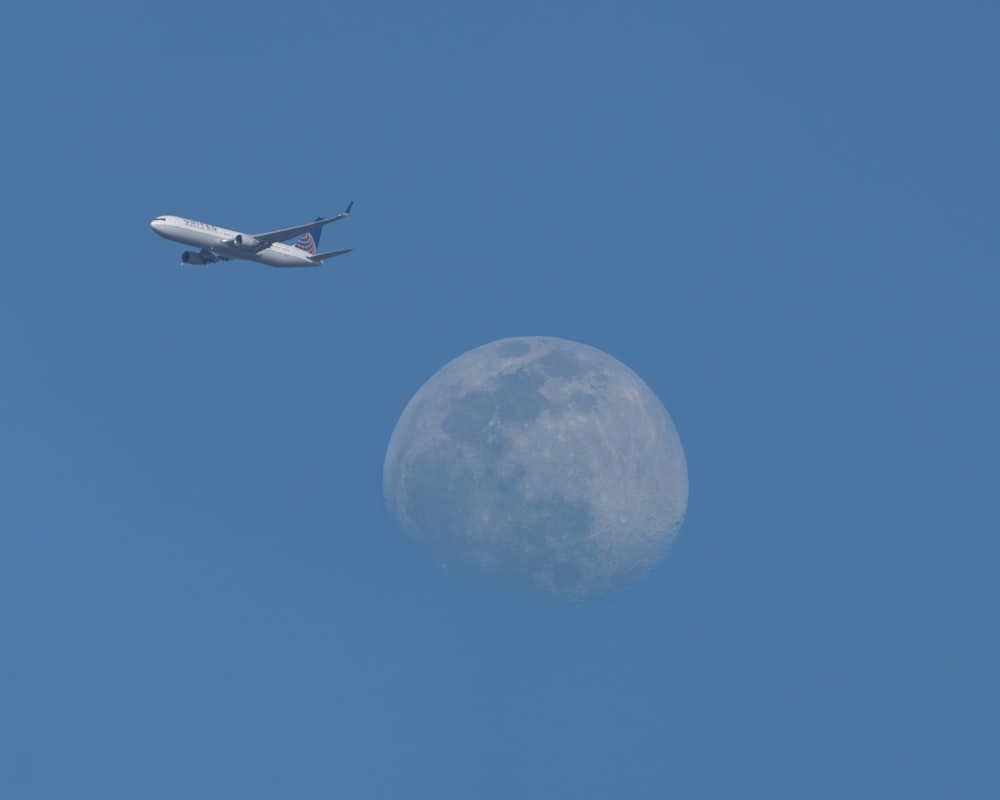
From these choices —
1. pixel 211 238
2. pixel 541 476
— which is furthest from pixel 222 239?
pixel 541 476

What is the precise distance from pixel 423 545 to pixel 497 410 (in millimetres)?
10338

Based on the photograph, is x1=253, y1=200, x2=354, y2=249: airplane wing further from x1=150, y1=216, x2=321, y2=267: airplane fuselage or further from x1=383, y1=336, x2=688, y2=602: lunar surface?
x1=383, y1=336, x2=688, y2=602: lunar surface

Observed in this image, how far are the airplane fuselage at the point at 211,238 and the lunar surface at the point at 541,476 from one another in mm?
35061

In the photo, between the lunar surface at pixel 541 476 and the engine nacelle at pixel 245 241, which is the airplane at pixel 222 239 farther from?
the lunar surface at pixel 541 476

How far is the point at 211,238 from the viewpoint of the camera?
4124 inches

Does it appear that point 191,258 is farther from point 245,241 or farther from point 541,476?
point 541,476

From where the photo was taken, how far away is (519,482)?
72.8 metres

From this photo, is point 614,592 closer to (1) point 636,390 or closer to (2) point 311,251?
(1) point 636,390

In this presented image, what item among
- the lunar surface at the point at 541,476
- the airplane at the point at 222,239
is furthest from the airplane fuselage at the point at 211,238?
the lunar surface at the point at 541,476

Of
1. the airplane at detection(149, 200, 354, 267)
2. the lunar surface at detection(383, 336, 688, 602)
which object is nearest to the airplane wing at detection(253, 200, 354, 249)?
the airplane at detection(149, 200, 354, 267)

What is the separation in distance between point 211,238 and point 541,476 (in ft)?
157

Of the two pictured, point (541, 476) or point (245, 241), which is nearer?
point (541, 476)

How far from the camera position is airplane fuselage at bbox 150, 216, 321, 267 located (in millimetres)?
102312

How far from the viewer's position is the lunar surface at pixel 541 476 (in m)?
72.0
